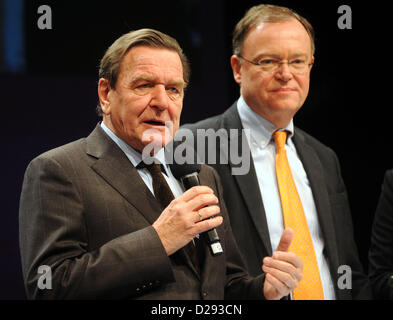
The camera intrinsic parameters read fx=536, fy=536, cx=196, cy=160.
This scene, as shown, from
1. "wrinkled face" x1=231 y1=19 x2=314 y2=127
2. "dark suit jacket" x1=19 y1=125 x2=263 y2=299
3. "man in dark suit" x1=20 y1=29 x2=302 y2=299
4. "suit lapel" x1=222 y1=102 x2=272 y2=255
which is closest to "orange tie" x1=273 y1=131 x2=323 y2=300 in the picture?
"suit lapel" x1=222 y1=102 x2=272 y2=255

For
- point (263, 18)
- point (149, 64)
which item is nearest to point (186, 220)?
point (149, 64)

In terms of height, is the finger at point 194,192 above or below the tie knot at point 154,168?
below

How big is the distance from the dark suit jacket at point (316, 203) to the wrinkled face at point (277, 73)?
0.15 metres

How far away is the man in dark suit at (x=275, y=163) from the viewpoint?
2316 mm

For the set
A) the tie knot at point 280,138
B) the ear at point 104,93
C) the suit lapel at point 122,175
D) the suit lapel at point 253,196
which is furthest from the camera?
the tie knot at point 280,138

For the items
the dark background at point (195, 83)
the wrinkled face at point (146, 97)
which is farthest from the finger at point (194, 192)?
the dark background at point (195, 83)

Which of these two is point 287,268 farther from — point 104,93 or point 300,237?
point 104,93

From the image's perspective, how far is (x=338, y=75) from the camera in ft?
11.7

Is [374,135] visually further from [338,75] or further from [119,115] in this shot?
[119,115]

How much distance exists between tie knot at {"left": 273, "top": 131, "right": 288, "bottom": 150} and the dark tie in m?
0.82

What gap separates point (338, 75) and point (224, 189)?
1621 mm

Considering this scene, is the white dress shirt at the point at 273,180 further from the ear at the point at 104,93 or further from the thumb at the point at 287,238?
the ear at the point at 104,93

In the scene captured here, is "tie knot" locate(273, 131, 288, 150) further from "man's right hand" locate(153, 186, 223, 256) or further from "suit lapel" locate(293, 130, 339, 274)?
"man's right hand" locate(153, 186, 223, 256)

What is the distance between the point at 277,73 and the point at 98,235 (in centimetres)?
120
